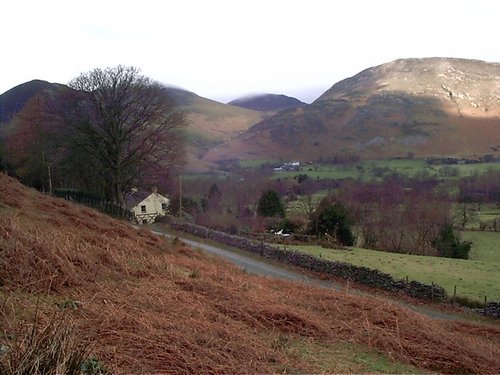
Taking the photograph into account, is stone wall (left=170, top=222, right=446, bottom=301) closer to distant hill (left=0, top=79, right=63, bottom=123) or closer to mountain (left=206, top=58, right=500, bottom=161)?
mountain (left=206, top=58, right=500, bottom=161)

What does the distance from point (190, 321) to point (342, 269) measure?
67.9 feet

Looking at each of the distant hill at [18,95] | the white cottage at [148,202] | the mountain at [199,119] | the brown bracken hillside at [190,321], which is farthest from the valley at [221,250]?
the mountain at [199,119]

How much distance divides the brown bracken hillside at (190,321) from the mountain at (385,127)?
95.3 metres

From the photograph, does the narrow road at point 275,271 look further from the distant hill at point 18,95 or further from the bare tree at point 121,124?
the distant hill at point 18,95

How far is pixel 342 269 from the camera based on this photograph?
2698cm

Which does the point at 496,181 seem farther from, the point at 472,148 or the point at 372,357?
the point at 372,357

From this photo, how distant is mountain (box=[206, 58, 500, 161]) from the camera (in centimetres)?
12912

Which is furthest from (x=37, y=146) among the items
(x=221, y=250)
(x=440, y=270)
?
(x=440, y=270)

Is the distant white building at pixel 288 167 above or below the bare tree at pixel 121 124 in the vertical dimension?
below

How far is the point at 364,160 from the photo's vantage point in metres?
120

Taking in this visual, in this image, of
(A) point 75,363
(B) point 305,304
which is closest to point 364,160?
(B) point 305,304

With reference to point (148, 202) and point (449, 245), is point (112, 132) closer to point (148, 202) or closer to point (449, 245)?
point (148, 202)

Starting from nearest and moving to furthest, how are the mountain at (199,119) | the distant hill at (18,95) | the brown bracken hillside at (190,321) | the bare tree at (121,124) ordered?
the brown bracken hillside at (190,321), the bare tree at (121,124), the mountain at (199,119), the distant hill at (18,95)

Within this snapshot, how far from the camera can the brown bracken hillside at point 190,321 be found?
592 cm
